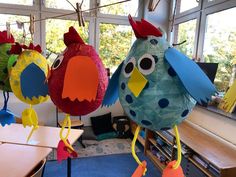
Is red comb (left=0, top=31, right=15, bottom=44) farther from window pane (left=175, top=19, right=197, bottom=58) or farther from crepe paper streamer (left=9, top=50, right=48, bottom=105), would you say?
window pane (left=175, top=19, right=197, bottom=58)

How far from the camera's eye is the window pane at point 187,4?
303 centimetres

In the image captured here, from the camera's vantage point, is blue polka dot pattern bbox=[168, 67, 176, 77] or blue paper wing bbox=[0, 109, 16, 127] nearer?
blue polka dot pattern bbox=[168, 67, 176, 77]

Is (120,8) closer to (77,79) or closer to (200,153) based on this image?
(200,153)

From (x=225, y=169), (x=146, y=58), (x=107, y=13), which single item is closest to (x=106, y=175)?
(x=225, y=169)

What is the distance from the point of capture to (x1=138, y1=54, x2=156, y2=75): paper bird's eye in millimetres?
520

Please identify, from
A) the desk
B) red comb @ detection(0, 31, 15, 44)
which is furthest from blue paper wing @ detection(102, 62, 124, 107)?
the desk

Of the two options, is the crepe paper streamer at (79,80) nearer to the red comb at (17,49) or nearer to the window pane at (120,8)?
the red comb at (17,49)

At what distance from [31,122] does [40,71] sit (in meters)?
0.22

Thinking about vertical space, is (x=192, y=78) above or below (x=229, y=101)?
above

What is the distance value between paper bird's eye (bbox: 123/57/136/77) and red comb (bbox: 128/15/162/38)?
0.07 meters

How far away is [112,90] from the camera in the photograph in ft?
2.07

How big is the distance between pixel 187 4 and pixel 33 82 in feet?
10.1

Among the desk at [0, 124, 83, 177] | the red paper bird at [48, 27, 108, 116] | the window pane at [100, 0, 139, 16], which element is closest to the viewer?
the red paper bird at [48, 27, 108, 116]

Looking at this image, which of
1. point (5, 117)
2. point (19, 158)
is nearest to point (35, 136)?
point (19, 158)
